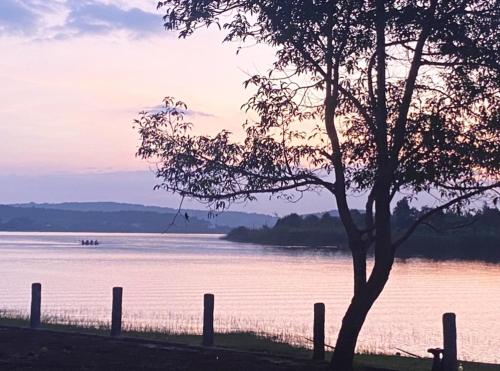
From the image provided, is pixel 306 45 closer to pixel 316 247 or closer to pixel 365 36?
pixel 365 36

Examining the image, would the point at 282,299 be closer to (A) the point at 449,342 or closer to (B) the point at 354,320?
(A) the point at 449,342

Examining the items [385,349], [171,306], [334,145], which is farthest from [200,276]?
[334,145]

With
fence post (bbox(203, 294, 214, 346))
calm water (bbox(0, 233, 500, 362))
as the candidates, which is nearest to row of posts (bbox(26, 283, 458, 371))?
fence post (bbox(203, 294, 214, 346))

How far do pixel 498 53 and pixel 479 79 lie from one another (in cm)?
61

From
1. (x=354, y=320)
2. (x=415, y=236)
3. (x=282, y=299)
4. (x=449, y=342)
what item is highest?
(x=415, y=236)

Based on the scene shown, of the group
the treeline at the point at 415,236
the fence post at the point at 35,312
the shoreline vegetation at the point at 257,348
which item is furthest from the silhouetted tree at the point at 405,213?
the fence post at the point at 35,312

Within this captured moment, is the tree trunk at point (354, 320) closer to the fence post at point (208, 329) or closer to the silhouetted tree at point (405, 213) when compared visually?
the silhouetted tree at point (405, 213)

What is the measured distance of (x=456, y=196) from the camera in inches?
587

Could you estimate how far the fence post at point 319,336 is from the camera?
15.9 meters

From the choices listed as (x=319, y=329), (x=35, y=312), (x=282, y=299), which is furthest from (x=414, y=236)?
(x=319, y=329)

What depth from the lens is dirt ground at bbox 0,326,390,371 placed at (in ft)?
46.2

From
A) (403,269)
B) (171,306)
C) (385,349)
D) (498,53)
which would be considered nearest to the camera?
(498,53)

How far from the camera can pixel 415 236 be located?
107m

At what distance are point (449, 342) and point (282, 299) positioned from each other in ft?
103
